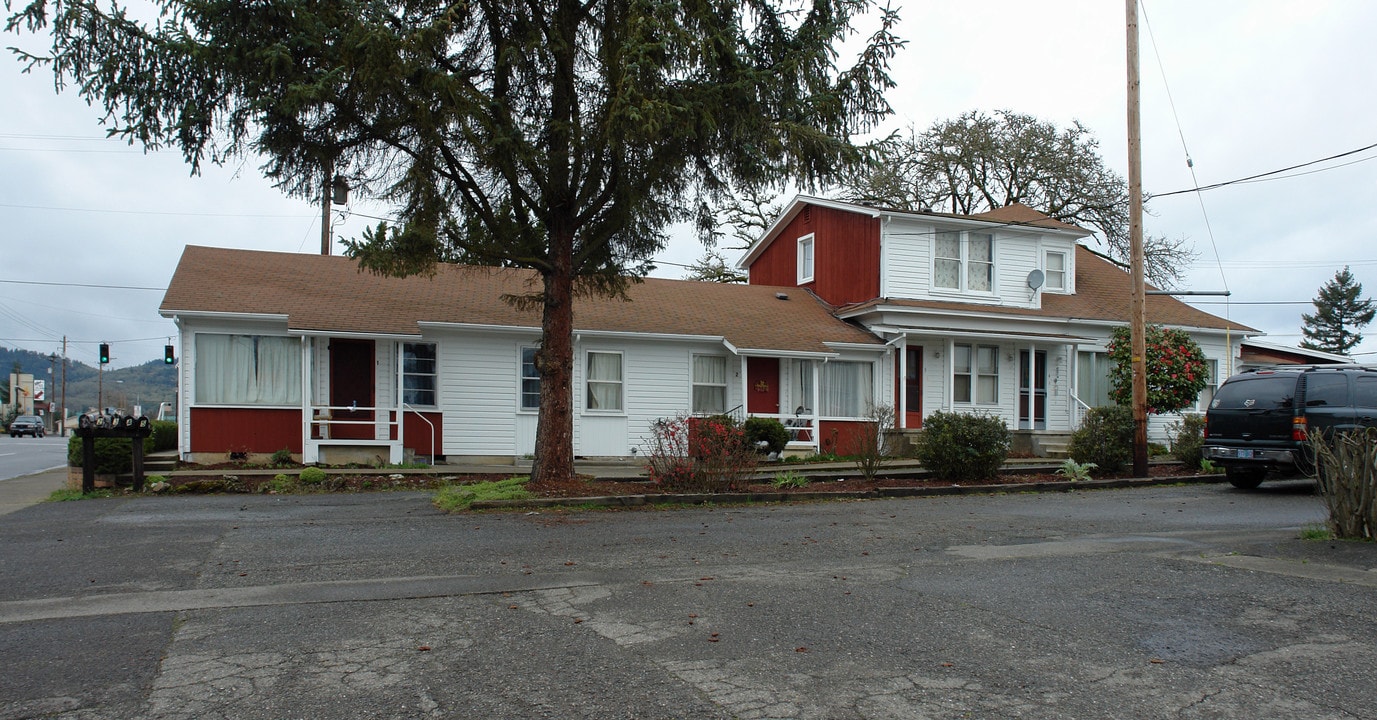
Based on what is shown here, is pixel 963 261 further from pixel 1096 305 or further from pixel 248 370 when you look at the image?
pixel 248 370

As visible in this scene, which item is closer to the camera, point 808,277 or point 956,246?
point 956,246

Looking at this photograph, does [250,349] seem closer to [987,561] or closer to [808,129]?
[808,129]

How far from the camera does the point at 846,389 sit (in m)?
22.8

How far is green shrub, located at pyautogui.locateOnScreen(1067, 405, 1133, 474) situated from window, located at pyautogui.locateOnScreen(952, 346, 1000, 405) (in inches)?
238

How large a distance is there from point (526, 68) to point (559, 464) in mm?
6097

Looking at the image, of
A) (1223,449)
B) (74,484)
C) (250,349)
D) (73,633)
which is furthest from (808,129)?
(74,484)

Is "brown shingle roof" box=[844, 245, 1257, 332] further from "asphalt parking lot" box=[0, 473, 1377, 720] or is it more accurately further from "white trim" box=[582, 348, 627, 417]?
"asphalt parking lot" box=[0, 473, 1377, 720]

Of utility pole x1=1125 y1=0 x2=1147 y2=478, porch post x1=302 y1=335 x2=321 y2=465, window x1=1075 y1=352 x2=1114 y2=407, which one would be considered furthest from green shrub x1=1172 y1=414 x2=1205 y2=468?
porch post x1=302 y1=335 x2=321 y2=465

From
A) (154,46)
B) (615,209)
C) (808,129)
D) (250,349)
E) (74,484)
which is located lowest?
(74,484)

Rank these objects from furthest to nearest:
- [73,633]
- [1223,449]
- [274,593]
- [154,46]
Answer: [1223,449] → [154,46] → [274,593] → [73,633]

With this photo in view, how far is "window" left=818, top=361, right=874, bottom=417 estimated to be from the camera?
22.5m

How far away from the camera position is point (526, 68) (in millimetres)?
13836

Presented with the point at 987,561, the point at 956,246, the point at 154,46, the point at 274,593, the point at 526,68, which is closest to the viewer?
the point at 274,593

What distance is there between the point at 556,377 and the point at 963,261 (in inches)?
539
